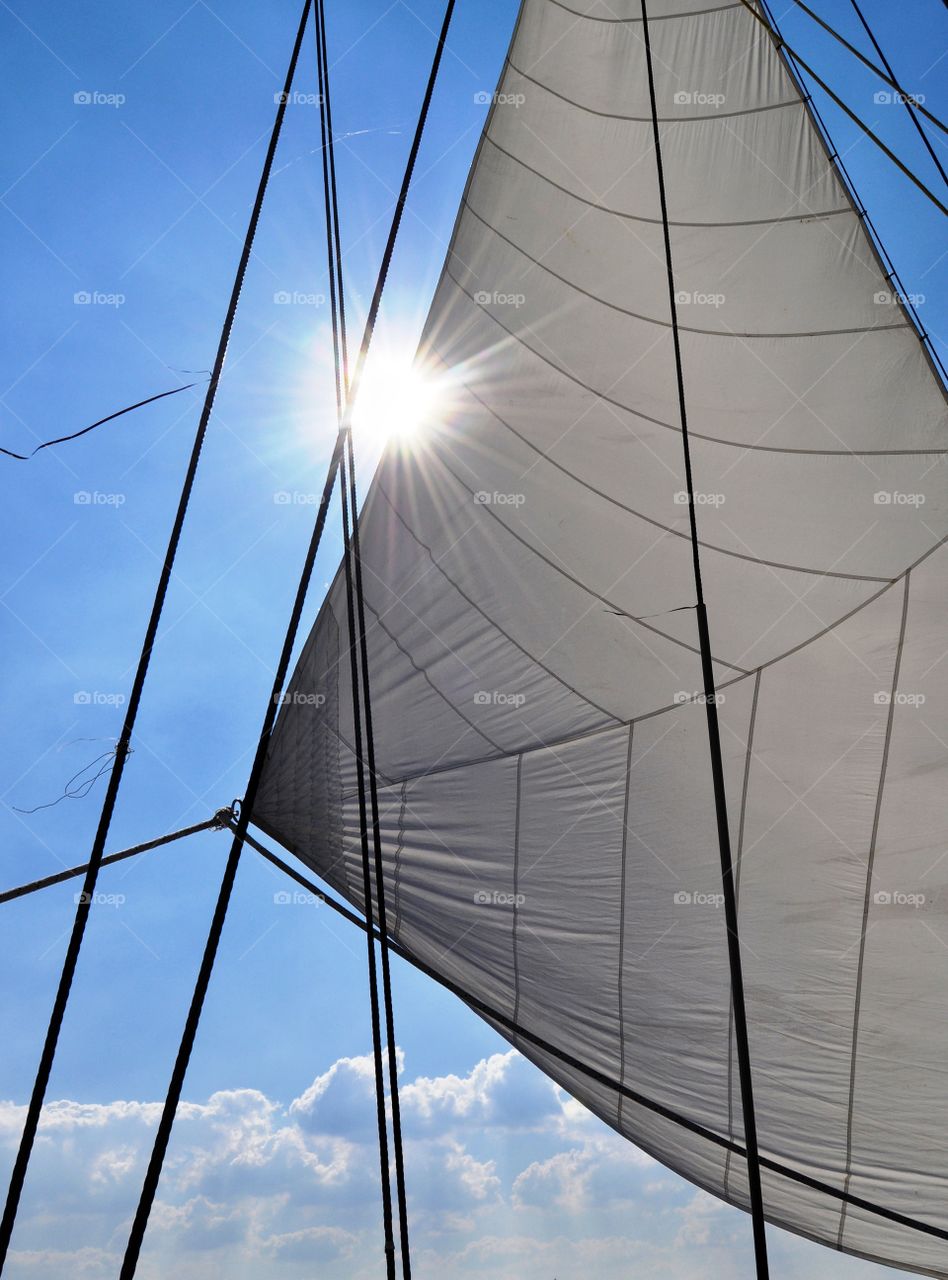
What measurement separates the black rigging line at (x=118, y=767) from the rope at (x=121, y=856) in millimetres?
357

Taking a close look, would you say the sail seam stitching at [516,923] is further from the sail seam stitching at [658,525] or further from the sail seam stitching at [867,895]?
the sail seam stitching at [658,525]

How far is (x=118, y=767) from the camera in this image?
11.6ft

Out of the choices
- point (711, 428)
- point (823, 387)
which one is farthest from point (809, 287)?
point (711, 428)

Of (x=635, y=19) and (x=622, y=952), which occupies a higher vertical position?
(x=635, y=19)

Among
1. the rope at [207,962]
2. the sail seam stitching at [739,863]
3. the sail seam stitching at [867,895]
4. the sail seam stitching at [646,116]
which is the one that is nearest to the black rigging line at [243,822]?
the rope at [207,962]

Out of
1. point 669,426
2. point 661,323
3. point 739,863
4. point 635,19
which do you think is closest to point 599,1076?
point 739,863

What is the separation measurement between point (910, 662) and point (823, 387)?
4.71 feet

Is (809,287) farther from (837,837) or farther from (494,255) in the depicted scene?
(837,837)

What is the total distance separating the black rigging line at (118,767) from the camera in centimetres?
323

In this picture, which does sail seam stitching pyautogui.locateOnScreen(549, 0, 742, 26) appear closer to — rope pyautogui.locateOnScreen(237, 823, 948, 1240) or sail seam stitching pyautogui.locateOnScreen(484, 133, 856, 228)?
sail seam stitching pyautogui.locateOnScreen(484, 133, 856, 228)

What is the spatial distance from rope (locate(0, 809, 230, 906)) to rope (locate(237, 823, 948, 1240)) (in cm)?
9

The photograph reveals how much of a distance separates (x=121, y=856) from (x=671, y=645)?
9.03 ft

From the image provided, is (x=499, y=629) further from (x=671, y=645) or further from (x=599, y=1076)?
(x=599, y=1076)

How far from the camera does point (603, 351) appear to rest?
5223 mm
